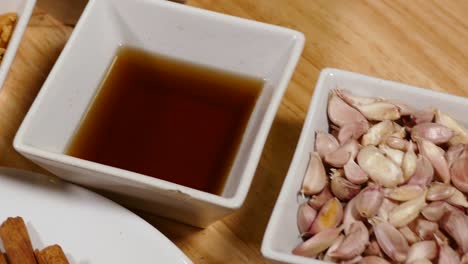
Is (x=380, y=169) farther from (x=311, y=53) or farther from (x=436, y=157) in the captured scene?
(x=311, y=53)

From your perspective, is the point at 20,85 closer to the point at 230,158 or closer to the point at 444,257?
the point at 230,158

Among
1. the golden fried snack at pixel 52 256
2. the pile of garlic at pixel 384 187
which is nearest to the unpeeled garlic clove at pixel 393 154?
the pile of garlic at pixel 384 187

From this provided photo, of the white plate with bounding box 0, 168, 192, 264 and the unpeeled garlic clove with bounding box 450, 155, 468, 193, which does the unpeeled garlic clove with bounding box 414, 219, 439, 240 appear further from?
the white plate with bounding box 0, 168, 192, 264

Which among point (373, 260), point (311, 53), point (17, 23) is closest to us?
point (373, 260)

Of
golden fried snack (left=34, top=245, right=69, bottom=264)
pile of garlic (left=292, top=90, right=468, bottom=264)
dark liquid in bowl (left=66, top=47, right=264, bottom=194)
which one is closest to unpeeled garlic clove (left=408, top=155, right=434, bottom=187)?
pile of garlic (left=292, top=90, right=468, bottom=264)

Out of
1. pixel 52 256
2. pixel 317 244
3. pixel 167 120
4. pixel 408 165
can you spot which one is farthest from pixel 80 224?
pixel 408 165

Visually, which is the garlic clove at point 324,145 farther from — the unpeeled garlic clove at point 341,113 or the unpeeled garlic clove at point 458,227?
the unpeeled garlic clove at point 458,227

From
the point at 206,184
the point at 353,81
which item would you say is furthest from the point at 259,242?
the point at 353,81

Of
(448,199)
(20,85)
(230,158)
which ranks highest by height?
(448,199)
